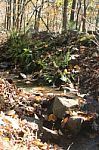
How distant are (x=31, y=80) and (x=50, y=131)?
3632 mm

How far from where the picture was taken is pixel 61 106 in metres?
7.24

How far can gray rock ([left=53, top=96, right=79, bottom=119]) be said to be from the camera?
23.7 feet

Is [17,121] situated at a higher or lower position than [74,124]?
higher

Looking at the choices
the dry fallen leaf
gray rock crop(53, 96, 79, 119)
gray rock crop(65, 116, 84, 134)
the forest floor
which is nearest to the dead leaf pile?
the forest floor

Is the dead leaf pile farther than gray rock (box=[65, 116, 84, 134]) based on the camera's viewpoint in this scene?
No

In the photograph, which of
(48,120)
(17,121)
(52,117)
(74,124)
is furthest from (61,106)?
(17,121)

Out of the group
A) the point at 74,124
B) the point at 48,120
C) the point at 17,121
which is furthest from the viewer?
the point at 48,120

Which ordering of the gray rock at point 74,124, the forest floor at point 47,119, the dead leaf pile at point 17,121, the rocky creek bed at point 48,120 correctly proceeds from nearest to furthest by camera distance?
the dead leaf pile at point 17,121 < the forest floor at point 47,119 < the rocky creek bed at point 48,120 < the gray rock at point 74,124

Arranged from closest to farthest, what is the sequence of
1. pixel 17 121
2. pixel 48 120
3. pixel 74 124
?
pixel 17 121, pixel 74 124, pixel 48 120

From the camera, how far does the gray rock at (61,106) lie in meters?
7.23

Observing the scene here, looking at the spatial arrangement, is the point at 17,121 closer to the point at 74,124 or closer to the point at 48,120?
the point at 48,120

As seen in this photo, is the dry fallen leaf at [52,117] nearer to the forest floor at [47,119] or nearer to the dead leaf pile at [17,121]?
the forest floor at [47,119]

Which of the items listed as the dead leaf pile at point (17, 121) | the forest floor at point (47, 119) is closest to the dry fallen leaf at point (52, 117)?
the forest floor at point (47, 119)

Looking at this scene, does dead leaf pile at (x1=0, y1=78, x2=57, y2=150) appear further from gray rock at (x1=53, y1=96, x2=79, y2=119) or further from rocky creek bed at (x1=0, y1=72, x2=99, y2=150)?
gray rock at (x1=53, y1=96, x2=79, y2=119)
